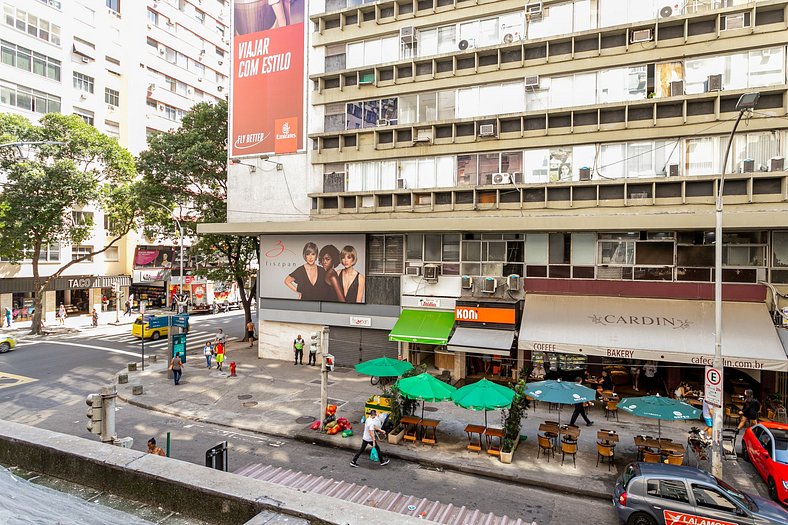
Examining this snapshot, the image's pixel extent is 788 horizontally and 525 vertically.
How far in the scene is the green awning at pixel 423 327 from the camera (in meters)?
21.2

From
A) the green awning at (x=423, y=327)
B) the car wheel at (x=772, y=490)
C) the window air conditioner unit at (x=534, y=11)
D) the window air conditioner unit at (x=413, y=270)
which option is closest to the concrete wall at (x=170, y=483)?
the car wheel at (x=772, y=490)

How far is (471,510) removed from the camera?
11406 millimetres

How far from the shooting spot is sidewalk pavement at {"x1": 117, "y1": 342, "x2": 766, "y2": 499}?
43.8ft

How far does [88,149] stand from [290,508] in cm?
3896

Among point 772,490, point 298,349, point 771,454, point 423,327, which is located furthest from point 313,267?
point 772,490

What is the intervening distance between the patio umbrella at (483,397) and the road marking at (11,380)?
20208mm


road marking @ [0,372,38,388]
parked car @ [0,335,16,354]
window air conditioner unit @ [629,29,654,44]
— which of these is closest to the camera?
window air conditioner unit @ [629,29,654,44]

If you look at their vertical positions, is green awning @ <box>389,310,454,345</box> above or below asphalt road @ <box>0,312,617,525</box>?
above

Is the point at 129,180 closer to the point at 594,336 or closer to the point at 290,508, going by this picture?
the point at 594,336

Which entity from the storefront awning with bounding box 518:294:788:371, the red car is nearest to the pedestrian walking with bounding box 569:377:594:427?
the storefront awning with bounding box 518:294:788:371

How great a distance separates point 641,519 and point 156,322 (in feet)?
108

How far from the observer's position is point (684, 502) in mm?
9906

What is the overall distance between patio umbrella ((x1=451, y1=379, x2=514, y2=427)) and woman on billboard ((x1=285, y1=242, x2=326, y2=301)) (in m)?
13.0

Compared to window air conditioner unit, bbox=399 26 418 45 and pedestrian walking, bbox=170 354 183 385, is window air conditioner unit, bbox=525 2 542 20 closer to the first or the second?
window air conditioner unit, bbox=399 26 418 45
